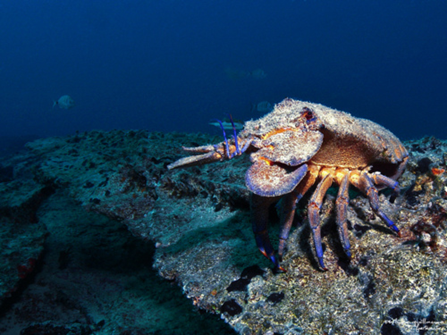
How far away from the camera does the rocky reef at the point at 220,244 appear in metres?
1.70

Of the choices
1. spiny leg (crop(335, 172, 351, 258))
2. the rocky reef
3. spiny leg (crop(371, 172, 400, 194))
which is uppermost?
spiny leg (crop(371, 172, 400, 194))

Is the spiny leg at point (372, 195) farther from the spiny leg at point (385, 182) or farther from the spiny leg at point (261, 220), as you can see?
the spiny leg at point (261, 220)

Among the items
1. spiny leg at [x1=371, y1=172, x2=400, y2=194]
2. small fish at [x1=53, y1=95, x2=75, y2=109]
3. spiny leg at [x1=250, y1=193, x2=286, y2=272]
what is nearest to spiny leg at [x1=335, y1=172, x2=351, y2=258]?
spiny leg at [x1=371, y1=172, x2=400, y2=194]

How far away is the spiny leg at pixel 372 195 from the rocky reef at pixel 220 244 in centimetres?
12

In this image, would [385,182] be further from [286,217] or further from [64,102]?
[64,102]

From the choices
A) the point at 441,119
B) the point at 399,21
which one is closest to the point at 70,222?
the point at 441,119

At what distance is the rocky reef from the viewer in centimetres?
170

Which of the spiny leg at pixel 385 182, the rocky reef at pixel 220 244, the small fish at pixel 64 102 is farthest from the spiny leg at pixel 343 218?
the small fish at pixel 64 102

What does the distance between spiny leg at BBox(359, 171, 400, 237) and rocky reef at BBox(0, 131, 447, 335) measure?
0.12 m

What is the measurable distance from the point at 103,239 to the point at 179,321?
2034mm

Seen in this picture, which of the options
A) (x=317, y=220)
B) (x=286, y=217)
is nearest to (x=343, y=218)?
(x=317, y=220)

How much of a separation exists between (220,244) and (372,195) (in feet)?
6.41

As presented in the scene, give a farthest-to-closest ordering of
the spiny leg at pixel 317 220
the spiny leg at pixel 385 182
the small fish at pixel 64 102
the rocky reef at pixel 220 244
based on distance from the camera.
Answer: the small fish at pixel 64 102 < the spiny leg at pixel 385 182 < the spiny leg at pixel 317 220 < the rocky reef at pixel 220 244

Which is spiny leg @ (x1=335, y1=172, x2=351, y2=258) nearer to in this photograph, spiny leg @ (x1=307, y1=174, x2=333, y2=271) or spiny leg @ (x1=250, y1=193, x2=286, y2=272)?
spiny leg @ (x1=307, y1=174, x2=333, y2=271)
